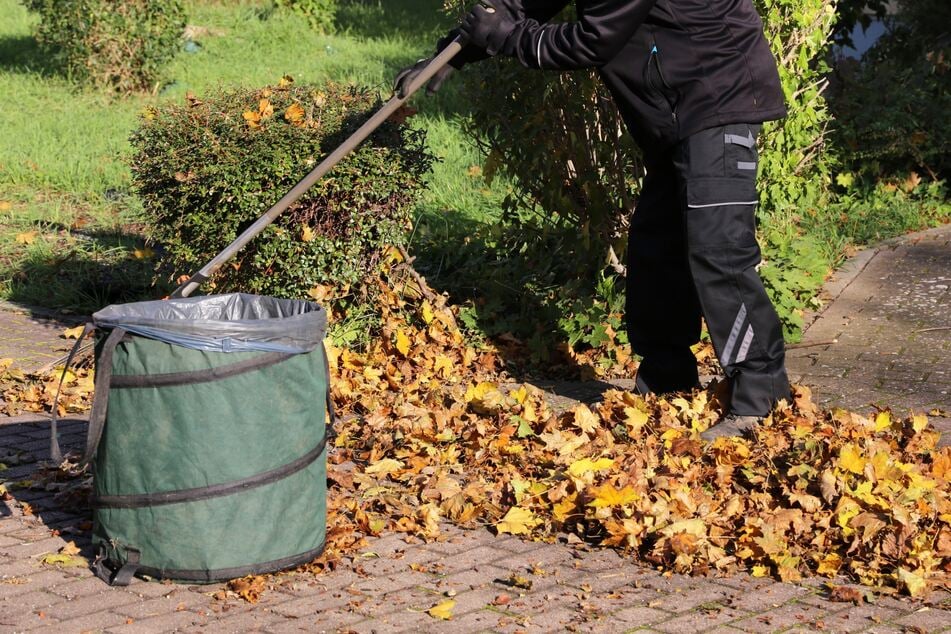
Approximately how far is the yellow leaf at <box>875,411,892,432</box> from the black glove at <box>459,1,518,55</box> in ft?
6.65

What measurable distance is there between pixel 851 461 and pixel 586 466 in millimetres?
909

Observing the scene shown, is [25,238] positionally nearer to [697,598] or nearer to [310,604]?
[310,604]

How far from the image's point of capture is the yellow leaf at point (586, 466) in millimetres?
4312

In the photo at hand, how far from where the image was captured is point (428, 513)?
414 cm

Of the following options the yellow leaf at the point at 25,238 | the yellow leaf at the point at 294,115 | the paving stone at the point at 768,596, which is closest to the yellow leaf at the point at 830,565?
the paving stone at the point at 768,596

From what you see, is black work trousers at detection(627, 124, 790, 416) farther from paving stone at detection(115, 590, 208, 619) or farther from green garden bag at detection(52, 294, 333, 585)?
paving stone at detection(115, 590, 208, 619)

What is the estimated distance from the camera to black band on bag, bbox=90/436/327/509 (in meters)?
3.61

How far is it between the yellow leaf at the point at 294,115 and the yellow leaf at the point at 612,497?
98.8 inches

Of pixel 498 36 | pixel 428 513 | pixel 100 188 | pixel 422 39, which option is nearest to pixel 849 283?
pixel 498 36

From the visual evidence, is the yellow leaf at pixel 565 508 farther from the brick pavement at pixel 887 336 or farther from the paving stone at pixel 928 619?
the brick pavement at pixel 887 336

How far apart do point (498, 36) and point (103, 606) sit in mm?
2472

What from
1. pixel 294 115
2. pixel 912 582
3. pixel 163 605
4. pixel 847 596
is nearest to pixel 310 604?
pixel 163 605

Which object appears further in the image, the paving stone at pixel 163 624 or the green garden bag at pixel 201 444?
the green garden bag at pixel 201 444

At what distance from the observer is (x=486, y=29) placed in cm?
457
